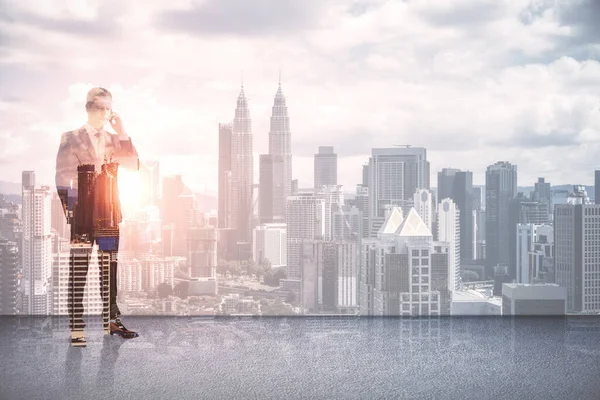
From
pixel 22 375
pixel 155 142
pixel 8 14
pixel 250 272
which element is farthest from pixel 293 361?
pixel 8 14

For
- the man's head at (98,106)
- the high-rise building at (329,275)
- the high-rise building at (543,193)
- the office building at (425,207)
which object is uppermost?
the man's head at (98,106)

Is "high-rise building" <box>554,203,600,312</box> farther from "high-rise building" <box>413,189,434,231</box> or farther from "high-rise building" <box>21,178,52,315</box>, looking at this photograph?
"high-rise building" <box>21,178,52,315</box>

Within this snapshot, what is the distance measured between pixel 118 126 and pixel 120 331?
5.42 feet

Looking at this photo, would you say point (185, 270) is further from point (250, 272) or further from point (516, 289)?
point (516, 289)

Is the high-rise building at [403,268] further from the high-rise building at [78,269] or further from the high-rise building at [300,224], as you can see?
the high-rise building at [78,269]

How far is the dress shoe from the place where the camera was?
593 centimetres

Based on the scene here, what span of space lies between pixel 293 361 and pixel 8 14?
426 centimetres

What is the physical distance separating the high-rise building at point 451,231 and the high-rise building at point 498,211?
0.31m

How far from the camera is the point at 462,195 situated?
25.0ft

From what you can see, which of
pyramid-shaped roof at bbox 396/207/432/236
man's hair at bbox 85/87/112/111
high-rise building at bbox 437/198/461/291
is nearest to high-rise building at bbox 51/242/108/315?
man's hair at bbox 85/87/112/111

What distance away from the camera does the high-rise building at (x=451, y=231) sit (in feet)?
25.2

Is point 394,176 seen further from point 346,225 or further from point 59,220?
point 59,220

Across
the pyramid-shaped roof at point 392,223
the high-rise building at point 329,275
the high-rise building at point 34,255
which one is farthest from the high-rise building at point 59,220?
the pyramid-shaped roof at point 392,223

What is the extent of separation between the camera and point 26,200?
23.2ft
